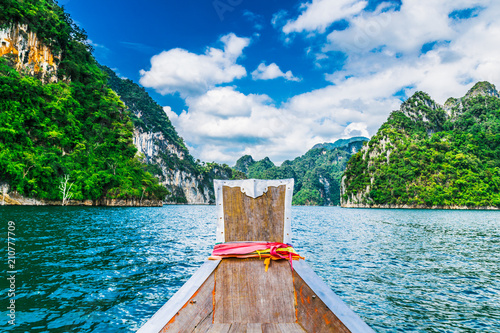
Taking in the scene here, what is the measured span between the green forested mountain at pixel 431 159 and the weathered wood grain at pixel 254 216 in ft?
339

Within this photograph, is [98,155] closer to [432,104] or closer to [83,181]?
[83,181]

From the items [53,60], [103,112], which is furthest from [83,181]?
[53,60]

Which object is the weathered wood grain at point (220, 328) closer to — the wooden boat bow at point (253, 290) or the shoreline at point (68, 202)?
the wooden boat bow at point (253, 290)

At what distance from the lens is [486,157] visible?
320 feet

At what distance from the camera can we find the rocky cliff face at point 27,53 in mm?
41156

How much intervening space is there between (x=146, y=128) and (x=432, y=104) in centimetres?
14261

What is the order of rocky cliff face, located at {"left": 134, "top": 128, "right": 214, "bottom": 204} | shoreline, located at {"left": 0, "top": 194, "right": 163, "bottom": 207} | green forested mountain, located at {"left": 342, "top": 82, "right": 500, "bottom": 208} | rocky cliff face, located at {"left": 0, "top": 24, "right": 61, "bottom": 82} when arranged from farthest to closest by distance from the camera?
rocky cliff face, located at {"left": 134, "top": 128, "right": 214, "bottom": 204}
green forested mountain, located at {"left": 342, "top": 82, "right": 500, "bottom": 208}
rocky cliff face, located at {"left": 0, "top": 24, "right": 61, "bottom": 82}
shoreline, located at {"left": 0, "top": 194, "right": 163, "bottom": 207}

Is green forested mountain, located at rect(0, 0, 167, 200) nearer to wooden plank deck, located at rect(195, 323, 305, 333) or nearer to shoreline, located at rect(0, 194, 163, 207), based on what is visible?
shoreline, located at rect(0, 194, 163, 207)

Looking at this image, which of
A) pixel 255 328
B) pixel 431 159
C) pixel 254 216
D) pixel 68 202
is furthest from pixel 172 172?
pixel 255 328

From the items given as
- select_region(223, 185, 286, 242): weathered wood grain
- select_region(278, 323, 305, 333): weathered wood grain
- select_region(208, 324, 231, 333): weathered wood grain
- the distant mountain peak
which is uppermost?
the distant mountain peak

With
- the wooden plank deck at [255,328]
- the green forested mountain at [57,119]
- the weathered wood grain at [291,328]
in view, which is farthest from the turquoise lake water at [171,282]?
the green forested mountain at [57,119]

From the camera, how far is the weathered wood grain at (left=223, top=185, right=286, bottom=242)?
3.47m

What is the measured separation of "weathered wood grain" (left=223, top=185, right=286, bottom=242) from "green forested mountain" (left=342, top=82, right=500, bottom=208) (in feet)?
339

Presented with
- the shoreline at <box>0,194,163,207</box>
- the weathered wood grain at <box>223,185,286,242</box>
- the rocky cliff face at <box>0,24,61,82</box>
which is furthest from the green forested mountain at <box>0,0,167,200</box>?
the weathered wood grain at <box>223,185,286,242</box>
